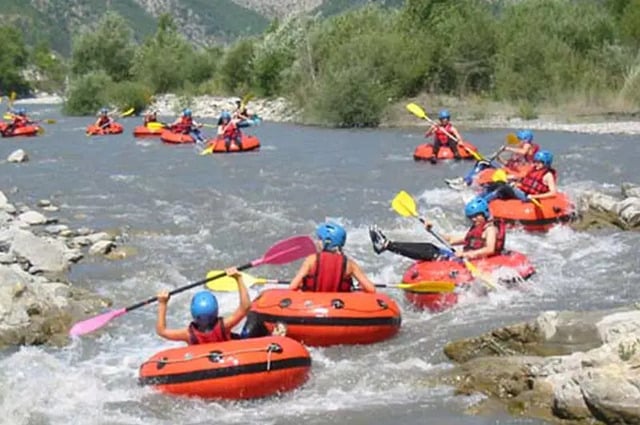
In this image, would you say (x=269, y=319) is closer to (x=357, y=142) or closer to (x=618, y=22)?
(x=357, y=142)

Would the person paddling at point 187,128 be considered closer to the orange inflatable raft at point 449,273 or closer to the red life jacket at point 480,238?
the red life jacket at point 480,238

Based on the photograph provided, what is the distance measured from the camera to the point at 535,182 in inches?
528

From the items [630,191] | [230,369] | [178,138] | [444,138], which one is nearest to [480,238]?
[230,369]

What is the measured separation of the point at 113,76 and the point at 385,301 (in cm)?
4828

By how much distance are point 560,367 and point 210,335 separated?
2.46m

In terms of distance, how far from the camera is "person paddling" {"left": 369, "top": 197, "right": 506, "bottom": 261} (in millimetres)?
9766

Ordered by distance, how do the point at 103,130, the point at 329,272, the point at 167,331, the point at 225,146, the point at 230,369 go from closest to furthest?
the point at 230,369
the point at 167,331
the point at 329,272
the point at 225,146
the point at 103,130

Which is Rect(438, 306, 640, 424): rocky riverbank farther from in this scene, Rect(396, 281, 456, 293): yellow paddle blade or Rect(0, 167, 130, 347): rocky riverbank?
Rect(0, 167, 130, 347): rocky riverbank

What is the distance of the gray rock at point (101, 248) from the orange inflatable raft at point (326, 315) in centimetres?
476

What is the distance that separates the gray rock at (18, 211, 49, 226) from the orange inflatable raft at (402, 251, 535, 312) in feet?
22.8

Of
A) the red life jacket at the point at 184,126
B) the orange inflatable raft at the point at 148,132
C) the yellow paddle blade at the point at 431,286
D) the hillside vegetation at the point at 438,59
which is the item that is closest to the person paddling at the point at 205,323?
the yellow paddle blade at the point at 431,286

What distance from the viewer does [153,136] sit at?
2898 centimetres

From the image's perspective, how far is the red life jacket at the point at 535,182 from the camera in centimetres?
1336

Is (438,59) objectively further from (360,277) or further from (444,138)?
(360,277)
